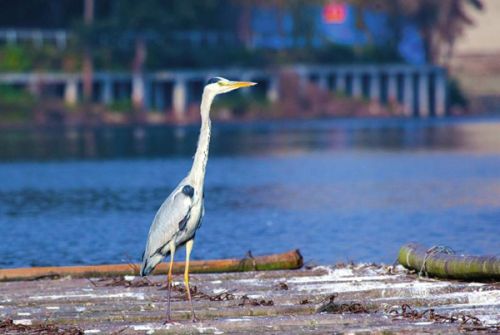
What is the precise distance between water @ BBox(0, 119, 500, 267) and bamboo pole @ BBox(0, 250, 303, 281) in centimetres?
491

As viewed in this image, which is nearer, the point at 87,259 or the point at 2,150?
the point at 87,259

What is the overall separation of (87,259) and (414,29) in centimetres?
8051

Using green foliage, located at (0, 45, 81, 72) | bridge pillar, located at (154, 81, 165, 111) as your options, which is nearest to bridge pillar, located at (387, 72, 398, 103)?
bridge pillar, located at (154, 81, 165, 111)

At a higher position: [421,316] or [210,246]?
[421,316]

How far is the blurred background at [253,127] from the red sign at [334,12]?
0.13 meters

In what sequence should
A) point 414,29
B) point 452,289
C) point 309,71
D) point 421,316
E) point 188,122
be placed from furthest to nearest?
point 414,29, point 309,71, point 188,122, point 452,289, point 421,316

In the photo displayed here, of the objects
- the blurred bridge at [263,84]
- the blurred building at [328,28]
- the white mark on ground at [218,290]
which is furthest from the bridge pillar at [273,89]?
the white mark on ground at [218,290]

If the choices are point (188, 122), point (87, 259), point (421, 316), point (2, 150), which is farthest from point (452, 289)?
point (188, 122)

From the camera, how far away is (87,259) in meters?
23.8

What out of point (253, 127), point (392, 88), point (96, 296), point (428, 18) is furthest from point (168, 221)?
point (428, 18)

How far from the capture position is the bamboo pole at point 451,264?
15016 millimetres

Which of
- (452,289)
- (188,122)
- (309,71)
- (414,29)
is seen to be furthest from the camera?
(414,29)

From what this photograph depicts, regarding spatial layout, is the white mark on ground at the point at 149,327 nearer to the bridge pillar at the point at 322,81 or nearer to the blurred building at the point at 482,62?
the bridge pillar at the point at 322,81

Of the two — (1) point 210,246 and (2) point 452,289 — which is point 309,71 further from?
(2) point 452,289
